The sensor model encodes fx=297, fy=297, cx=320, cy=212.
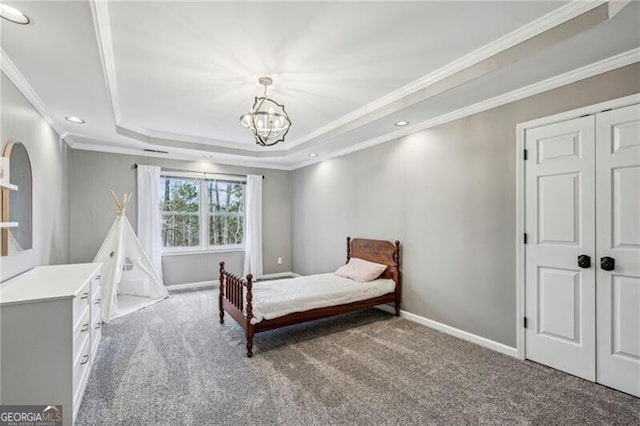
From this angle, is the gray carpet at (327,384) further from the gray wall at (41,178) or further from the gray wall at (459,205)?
the gray wall at (41,178)

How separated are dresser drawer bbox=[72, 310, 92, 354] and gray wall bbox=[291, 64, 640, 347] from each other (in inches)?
135

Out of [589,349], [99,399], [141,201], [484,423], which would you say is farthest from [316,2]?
[141,201]

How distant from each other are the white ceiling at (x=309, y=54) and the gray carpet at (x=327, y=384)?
2521mm

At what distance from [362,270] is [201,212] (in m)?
3.47

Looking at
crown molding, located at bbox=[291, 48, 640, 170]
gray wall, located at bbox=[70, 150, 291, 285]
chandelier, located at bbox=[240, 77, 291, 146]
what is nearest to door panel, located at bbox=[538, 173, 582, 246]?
crown molding, located at bbox=[291, 48, 640, 170]

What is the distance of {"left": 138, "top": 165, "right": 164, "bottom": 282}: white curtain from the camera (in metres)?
5.13

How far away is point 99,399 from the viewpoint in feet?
7.25

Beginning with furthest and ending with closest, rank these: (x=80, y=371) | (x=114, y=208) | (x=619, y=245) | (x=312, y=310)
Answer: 1. (x=114, y=208)
2. (x=312, y=310)
3. (x=619, y=245)
4. (x=80, y=371)

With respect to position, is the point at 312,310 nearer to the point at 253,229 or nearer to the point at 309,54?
the point at 309,54

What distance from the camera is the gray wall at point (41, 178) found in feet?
7.72

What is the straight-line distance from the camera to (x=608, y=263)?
232 centimetres

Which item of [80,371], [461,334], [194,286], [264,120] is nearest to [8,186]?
[80,371]

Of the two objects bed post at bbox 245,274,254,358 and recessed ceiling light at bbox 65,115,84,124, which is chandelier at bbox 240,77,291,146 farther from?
recessed ceiling light at bbox 65,115,84,124

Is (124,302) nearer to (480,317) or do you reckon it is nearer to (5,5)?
(5,5)
